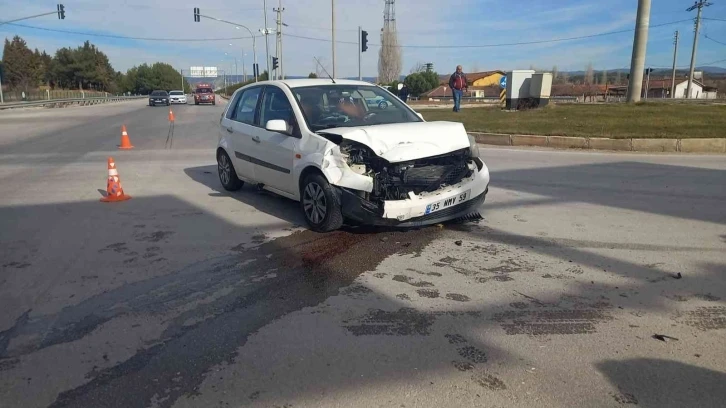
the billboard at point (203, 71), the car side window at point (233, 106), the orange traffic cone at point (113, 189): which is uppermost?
the billboard at point (203, 71)

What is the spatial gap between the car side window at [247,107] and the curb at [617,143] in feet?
28.2

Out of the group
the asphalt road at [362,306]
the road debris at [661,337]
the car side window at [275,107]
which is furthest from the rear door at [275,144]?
the road debris at [661,337]

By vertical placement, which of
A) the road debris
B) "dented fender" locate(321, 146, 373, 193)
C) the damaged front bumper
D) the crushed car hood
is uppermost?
the crushed car hood

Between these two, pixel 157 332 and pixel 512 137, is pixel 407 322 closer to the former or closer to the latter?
pixel 157 332

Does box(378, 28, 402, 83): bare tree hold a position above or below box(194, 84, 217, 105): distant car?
above

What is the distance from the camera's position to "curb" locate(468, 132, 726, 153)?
12.5 metres

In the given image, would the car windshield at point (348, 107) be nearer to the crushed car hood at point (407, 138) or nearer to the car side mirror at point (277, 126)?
the car side mirror at point (277, 126)

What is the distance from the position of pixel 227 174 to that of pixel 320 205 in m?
3.03

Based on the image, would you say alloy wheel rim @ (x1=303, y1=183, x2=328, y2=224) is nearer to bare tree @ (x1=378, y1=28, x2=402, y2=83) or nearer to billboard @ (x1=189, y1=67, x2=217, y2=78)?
bare tree @ (x1=378, y1=28, x2=402, y2=83)

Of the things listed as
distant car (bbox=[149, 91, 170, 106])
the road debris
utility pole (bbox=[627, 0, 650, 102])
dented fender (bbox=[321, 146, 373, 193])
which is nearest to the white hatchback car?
dented fender (bbox=[321, 146, 373, 193])

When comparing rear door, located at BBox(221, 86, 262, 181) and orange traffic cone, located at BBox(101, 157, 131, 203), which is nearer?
rear door, located at BBox(221, 86, 262, 181)

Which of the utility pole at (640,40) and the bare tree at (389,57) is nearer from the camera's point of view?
the utility pole at (640,40)

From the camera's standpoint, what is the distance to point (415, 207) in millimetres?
5406

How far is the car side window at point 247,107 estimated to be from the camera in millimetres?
7479
